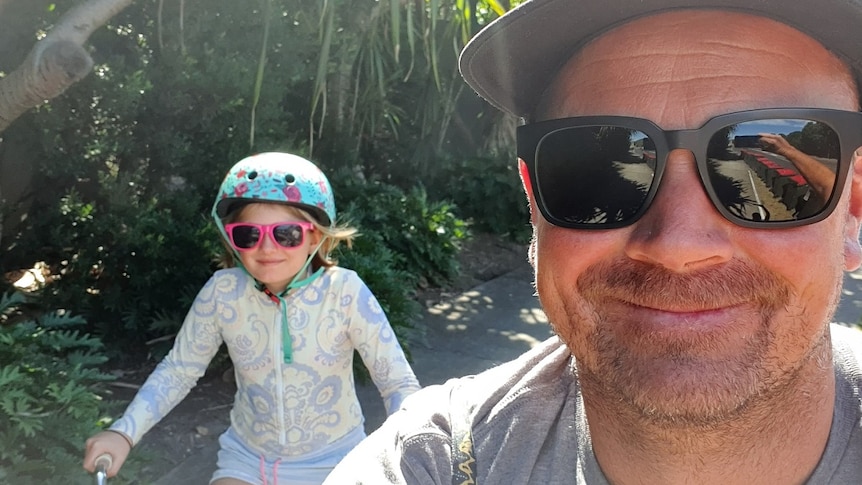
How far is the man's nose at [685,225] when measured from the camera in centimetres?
126

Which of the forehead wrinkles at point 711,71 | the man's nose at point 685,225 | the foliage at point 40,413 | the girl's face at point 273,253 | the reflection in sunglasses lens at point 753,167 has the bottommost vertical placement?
the foliage at point 40,413

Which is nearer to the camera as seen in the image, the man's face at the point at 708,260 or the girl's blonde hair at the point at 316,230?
the man's face at the point at 708,260

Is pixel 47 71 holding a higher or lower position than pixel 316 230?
higher

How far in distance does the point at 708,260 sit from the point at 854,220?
380mm

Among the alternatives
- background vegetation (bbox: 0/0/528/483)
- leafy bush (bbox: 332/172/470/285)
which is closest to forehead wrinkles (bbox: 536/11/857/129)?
background vegetation (bbox: 0/0/528/483)

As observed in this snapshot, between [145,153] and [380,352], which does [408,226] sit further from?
[380,352]

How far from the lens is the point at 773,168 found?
→ 1.25 meters

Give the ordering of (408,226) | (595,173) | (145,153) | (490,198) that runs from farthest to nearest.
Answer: (490,198) < (408,226) < (145,153) < (595,173)

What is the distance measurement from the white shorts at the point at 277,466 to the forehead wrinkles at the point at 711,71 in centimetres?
186

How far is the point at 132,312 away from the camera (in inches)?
177

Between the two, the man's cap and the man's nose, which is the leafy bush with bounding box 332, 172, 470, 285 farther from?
the man's nose

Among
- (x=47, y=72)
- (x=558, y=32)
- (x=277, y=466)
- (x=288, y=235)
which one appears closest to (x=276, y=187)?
(x=288, y=235)

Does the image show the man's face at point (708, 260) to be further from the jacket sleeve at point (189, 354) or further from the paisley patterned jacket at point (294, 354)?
the jacket sleeve at point (189, 354)

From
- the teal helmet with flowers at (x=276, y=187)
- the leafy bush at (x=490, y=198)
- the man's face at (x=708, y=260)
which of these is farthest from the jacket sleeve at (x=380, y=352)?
the leafy bush at (x=490, y=198)
